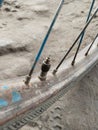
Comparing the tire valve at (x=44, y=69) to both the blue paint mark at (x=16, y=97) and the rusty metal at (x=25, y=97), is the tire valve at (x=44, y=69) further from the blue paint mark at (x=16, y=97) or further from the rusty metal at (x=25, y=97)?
the blue paint mark at (x=16, y=97)

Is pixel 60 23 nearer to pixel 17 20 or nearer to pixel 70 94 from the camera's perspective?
pixel 17 20

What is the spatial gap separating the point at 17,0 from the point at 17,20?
0.62m

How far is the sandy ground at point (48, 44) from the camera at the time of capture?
93.4 inches

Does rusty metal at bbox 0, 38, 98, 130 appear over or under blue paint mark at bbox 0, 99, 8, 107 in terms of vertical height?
under

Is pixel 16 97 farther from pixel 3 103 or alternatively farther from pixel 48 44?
pixel 48 44

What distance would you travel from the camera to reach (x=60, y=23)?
3795mm

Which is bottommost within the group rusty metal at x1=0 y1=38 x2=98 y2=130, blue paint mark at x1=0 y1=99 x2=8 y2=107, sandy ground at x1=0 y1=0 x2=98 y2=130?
sandy ground at x1=0 y1=0 x2=98 y2=130

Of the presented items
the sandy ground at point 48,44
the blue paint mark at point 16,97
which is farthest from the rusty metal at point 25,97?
the sandy ground at point 48,44

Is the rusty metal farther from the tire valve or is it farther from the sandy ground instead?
the sandy ground

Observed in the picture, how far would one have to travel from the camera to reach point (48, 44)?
3.23 m

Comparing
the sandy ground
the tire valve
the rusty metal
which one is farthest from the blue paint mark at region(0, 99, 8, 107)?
the sandy ground

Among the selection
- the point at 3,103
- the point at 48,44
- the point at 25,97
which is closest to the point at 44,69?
the point at 25,97

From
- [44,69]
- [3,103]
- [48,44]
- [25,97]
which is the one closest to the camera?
[3,103]

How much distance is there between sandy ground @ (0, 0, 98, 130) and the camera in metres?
2.37
